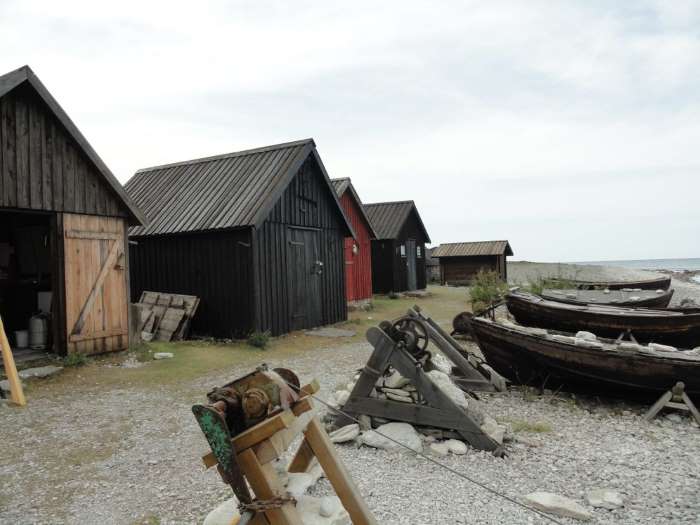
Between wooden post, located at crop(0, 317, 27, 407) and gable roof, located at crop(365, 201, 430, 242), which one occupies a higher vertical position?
gable roof, located at crop(365, 201, 430, 242)

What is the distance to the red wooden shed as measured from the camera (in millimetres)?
21609

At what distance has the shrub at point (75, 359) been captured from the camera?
967 cm

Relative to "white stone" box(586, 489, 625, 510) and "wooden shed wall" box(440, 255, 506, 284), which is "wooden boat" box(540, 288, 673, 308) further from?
"wooden shed wall" box(440, 255, 506, 284)

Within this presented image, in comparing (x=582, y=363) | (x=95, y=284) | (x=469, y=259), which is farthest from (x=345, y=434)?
(x=469, y=259)

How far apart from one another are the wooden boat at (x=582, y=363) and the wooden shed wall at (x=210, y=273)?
6499 millimetres

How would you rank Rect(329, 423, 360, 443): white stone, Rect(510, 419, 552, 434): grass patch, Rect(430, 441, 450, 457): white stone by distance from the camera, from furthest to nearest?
1. Rect(510, 419, 552, 434): grass patch
2. Rect(329, 423, 360, 443): white stone
3. Rect(430, 441, 450, 457): white stone

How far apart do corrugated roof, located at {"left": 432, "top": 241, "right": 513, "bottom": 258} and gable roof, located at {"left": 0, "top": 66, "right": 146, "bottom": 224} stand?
27731 mm

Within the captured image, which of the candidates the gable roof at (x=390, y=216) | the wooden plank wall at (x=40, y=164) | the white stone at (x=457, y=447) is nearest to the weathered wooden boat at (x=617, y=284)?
the gable roof at (x=390, y=216)

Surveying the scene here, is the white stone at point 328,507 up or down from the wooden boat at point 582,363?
down

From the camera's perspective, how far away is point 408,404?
239 inches

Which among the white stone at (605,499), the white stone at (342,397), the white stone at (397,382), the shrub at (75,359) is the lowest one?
the white stone at (605,499)

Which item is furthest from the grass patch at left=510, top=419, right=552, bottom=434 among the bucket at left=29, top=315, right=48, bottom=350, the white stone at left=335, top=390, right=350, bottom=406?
the bucket at left=29, top=315, right=48, bottom=350

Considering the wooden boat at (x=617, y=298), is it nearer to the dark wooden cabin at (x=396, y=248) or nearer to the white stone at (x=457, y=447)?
the white stone at (x=457, y=447)

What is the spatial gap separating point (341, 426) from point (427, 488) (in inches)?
73.8
